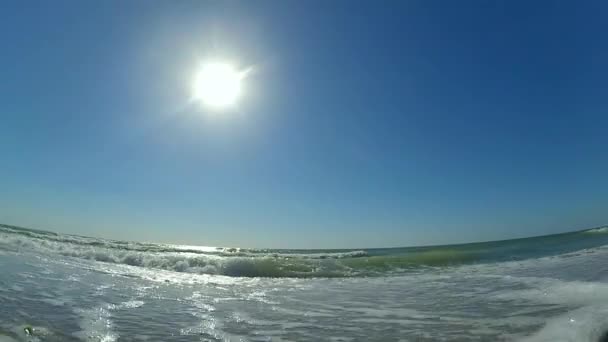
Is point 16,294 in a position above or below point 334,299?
above

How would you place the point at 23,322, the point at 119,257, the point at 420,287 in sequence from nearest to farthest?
the point at 23,322 → the point at 420,287 → the point at 119,257

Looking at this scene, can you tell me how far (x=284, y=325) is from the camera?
5422 mm

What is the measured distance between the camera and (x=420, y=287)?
959 cm

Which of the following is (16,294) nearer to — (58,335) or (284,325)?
(58,335)

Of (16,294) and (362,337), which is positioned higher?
(16,294)

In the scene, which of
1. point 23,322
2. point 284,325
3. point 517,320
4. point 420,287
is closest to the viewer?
point 23,322

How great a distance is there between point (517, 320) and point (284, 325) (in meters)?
3.44

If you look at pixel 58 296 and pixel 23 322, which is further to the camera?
pixel 58 296

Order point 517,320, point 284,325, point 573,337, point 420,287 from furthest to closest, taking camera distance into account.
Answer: point 420,287
point 284,325
point 517,320
point 573,337

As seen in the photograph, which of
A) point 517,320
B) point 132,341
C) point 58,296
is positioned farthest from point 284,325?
point 58,296

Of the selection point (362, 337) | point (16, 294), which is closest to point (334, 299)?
point (362, 337)

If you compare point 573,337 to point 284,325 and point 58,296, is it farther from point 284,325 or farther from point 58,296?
point 58,296

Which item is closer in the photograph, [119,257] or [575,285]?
[575,285]

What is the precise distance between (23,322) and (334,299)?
565 cm
